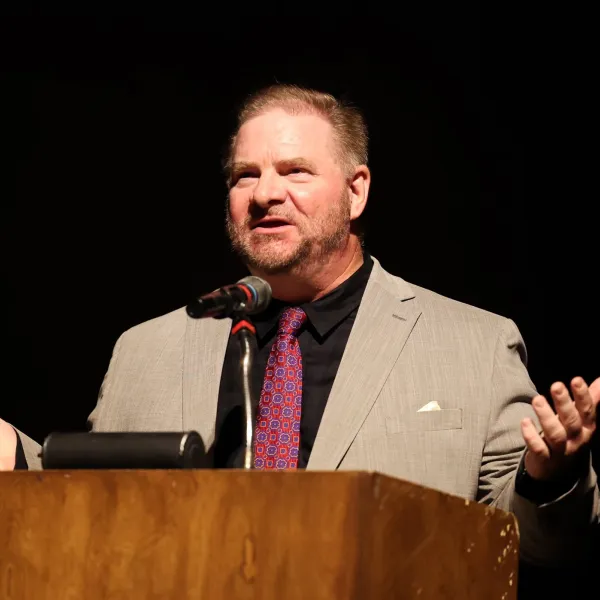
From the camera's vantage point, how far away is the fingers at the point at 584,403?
195 centimetres

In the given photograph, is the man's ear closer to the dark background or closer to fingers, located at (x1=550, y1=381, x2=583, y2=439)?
the dark background

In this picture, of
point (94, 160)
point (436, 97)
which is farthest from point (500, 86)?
point (94, 160)

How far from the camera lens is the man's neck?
9.31 feet

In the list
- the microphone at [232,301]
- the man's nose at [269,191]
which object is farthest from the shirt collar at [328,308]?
the microphone at [232,301]

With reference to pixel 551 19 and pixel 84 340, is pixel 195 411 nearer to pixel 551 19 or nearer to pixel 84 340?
pixel 84 340

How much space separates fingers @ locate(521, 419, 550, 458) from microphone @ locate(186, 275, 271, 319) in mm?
542

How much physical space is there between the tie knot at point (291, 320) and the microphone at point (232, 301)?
0.67m

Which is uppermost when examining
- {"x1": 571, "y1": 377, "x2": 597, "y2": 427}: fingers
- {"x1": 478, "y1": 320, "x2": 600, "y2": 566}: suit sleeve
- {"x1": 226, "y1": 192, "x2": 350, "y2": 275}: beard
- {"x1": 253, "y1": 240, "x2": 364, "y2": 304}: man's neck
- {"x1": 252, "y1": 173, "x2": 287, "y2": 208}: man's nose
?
{"x1": 252, "y1": 173, "x2": 287, "y2": 208}: man's nose

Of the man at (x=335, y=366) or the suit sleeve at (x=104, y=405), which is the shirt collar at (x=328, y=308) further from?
the suit sleeve at (x=104, y=405)

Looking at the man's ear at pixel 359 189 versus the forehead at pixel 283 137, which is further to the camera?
the man's ear at pixel 359 189

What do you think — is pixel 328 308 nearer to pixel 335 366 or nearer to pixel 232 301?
pixel 335 366

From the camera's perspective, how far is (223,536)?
5.10ft

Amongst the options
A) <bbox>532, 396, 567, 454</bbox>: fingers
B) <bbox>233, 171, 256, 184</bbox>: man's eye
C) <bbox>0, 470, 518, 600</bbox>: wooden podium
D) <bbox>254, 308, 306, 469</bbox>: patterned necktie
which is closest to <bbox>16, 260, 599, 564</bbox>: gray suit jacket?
<bbox>254, 308, 306, 469</bbox>: patterned necktie

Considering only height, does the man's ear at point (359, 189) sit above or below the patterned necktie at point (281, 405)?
above
